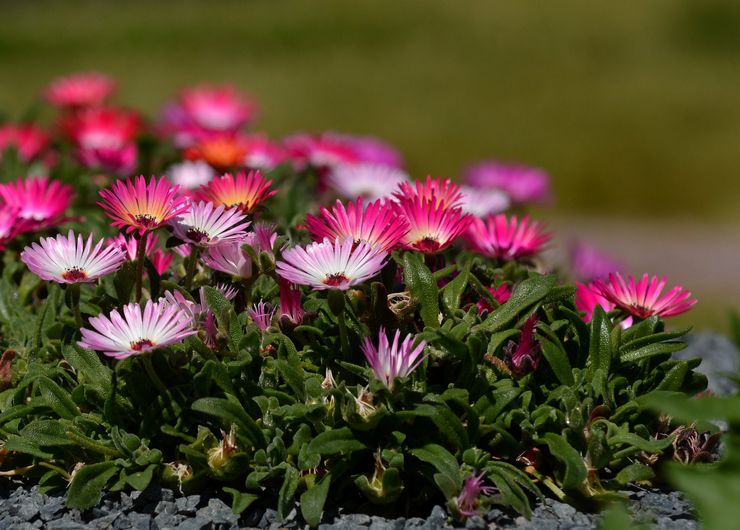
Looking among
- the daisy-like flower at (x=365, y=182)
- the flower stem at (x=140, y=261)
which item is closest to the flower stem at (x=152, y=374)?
the flower stem at (x=140, y=261)

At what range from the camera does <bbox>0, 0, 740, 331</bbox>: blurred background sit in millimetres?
8984

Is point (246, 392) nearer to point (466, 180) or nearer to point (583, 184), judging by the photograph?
point (466, 180)

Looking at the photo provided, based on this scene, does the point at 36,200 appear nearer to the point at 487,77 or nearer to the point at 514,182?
the point at 514,182

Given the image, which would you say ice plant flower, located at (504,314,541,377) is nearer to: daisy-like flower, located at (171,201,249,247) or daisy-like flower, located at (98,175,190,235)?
daisy-like flower, located at (171,201,249,247)

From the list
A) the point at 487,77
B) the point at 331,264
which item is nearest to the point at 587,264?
the point at 331,264

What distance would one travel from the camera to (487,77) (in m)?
11.0

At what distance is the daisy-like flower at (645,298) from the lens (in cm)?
202

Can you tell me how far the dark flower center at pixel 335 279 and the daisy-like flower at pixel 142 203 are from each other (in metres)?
0.31

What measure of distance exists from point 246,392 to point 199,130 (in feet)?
6.69

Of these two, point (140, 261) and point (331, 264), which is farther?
point (140, 261)

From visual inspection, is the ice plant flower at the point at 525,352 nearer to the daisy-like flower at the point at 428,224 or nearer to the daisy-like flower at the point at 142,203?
the daisy-like flower at the point at 428,224

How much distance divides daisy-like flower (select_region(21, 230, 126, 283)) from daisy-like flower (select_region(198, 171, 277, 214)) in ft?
0.84

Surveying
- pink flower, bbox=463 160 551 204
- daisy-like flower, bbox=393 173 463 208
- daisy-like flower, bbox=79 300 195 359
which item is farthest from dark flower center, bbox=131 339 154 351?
pink flower, bbox=463 160 551 204

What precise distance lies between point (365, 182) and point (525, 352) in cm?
122
